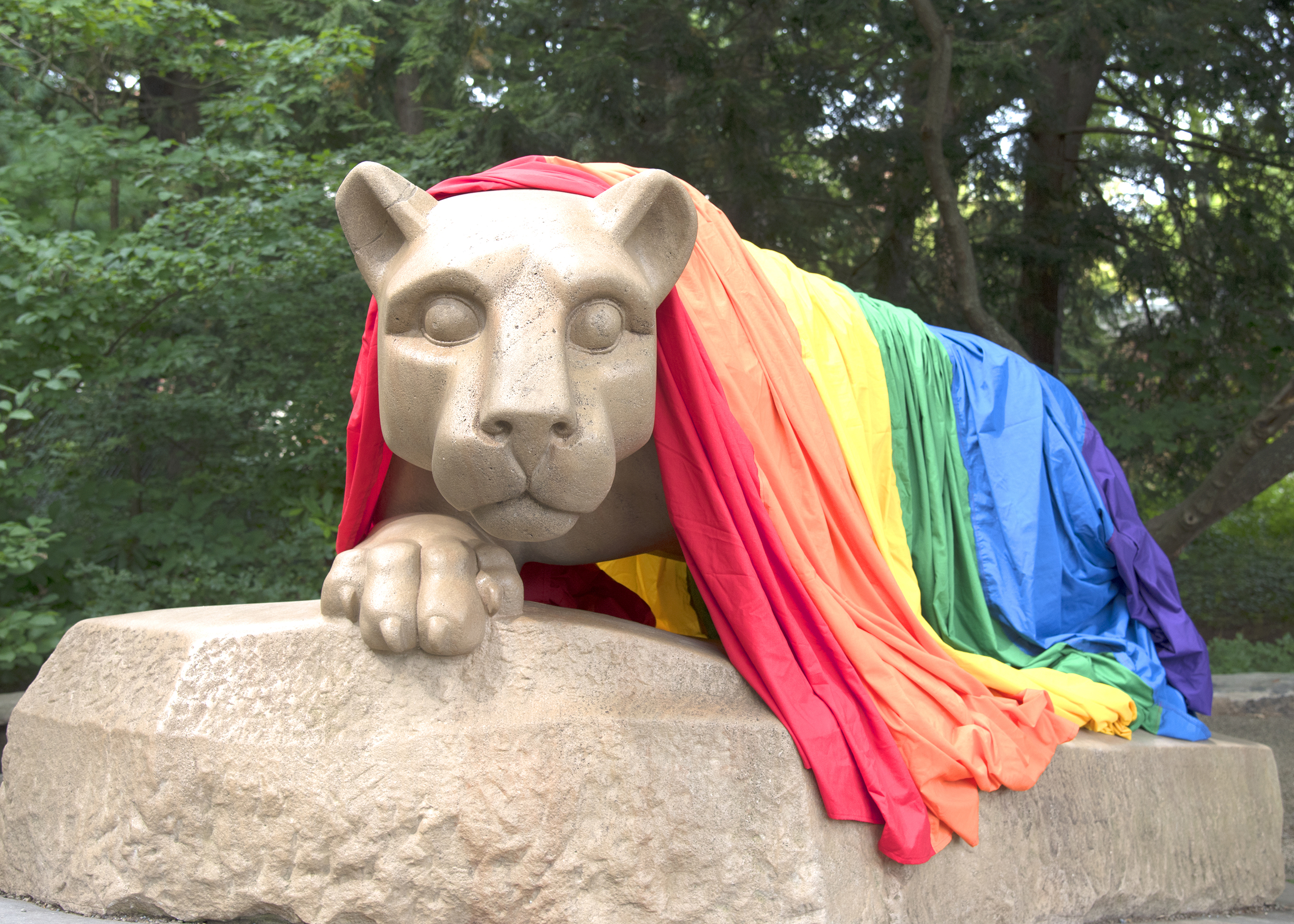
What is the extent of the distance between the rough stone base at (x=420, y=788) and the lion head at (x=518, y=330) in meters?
0.33

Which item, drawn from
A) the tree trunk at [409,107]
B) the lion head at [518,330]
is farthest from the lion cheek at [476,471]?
the tree trunk at [409,107]

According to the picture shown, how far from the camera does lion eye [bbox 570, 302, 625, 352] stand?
2002 mm

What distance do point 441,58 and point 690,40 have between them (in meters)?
2.17

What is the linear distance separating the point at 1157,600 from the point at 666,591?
1.42m

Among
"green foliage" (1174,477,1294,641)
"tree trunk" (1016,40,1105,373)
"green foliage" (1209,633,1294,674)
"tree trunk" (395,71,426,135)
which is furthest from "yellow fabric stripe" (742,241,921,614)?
"green foliage" (1174,477,1294,641)

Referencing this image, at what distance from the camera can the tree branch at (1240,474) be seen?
482 cm

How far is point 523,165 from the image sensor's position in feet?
8.03

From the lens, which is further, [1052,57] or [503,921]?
[1052,57]

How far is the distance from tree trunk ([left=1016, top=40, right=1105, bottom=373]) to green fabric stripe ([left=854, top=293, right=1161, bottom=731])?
12.3 ft

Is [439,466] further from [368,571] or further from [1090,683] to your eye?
[1090,683]

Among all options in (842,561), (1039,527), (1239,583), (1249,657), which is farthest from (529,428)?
(1239,583)

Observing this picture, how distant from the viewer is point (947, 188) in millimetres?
5785

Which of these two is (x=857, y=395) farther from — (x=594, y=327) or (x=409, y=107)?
(x=409, y=107)

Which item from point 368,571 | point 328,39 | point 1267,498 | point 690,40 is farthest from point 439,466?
point 1267,498
